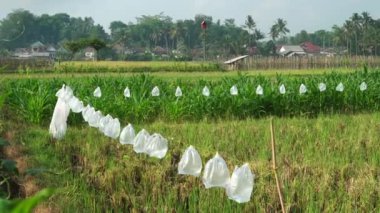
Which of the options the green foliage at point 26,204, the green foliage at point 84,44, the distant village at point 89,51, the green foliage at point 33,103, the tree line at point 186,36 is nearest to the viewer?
the green foliage at point 26,204

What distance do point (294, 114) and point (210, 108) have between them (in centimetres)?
147

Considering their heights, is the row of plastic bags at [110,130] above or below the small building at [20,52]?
below

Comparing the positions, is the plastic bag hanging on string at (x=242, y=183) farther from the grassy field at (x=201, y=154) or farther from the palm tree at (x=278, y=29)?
the palm tree at (x=278, y=29)

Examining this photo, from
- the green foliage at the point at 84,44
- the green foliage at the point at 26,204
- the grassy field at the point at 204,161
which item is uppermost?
the green foliage at the point at 84,44

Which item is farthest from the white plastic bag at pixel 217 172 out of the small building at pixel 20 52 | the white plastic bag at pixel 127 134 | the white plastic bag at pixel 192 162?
the small building at pixel 20 52

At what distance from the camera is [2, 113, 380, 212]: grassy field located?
3094 millimetres

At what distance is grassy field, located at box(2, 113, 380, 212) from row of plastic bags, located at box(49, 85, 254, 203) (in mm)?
217

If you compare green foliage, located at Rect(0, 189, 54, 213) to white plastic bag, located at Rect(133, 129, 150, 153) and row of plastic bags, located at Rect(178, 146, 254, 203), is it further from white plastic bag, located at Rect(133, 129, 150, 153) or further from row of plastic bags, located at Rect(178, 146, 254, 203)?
white plastic bag, located at Rect(133, 129, 150, 153)

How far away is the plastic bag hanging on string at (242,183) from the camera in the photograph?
230 centimetres

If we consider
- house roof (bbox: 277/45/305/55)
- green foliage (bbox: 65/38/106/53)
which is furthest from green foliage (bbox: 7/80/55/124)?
house roof (bbox: 277/45/305/55)

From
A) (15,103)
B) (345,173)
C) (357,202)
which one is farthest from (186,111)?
(357,202)

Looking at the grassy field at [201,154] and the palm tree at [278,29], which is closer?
the grassy field at [201,154]

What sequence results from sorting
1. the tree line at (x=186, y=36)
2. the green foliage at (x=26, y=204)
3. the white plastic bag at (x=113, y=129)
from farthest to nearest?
the tree line at (x=186, y=36), the white plastic bag at (x=113, y=129), the green foliage at (x=26, y=204)

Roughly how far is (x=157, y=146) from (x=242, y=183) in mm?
1143
